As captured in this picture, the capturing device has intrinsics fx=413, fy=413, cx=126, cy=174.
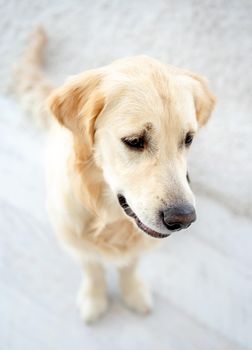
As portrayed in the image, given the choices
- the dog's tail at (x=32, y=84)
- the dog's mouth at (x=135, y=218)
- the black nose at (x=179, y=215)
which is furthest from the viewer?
the dog's tail at (x=32, y=84)

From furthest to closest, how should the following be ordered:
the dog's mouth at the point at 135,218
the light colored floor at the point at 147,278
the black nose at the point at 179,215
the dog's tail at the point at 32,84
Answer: the dog's tail at the point at 32,84, the light colored floor at the point at 147,278, the dog's mouth at the point at 135,218, the black nose at the point at 179,215

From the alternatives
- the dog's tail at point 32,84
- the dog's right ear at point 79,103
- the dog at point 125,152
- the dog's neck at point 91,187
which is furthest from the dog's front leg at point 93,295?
the dog's tail at point 32,84

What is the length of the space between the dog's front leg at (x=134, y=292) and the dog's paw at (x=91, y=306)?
0.30 feet

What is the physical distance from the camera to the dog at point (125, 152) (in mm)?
1026

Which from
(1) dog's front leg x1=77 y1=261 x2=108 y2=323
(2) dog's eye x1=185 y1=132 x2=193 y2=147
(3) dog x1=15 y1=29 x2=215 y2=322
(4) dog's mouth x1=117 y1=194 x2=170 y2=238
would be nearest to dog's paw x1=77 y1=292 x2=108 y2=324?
(1) dog's front leg x1=77 y1=261 x2=108 y2=323

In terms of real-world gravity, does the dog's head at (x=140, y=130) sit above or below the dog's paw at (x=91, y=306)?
above

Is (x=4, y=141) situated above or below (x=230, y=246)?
above

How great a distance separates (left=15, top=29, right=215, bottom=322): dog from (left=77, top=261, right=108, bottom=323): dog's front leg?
19 centimetres

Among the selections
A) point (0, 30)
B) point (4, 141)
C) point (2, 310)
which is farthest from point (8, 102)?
point (2, 310)

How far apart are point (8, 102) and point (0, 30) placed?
1.58 feet

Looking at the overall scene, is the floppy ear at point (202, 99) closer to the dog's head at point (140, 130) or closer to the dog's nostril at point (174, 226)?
the dog's head at point (140, 130)

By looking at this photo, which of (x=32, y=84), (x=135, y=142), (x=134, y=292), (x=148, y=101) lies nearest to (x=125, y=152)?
(x=135, y=142)

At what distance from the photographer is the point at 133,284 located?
1587mm

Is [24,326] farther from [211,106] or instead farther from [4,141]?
[211,106]
